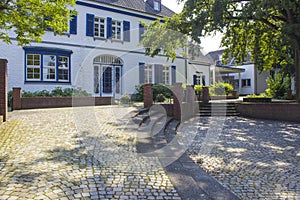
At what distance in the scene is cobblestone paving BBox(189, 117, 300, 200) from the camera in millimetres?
3914

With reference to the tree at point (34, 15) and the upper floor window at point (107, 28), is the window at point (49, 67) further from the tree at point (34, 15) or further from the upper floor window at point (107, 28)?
the tree at point (34, 15)

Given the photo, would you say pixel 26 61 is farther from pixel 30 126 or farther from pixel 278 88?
pixel 278 88

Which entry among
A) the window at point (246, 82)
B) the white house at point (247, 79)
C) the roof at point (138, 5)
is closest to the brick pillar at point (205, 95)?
the roof at point (138, 5)

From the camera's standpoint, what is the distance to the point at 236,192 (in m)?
3.75

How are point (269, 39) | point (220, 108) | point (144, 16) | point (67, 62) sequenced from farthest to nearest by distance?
point (144, 16) < point (67, 62) < point (269, 39) < point (220, 108)

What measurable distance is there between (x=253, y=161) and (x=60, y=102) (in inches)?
467

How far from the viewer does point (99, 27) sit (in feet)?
62.8

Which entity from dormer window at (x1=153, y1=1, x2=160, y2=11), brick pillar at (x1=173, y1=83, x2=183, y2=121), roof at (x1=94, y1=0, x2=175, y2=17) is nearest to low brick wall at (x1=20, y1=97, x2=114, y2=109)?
brick pillar at (x1=173, y1=83, x2=183, y2=121)

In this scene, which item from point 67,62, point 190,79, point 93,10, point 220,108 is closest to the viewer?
point 220,108

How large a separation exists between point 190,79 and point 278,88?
8016 millimetres

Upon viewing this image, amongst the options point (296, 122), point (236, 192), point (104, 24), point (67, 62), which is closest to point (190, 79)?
point (104, 24)

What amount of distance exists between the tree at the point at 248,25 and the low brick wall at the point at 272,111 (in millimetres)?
1711

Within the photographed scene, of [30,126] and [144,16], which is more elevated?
[144,16]

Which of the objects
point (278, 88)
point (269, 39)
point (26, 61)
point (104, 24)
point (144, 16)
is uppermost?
point (144, 16)
